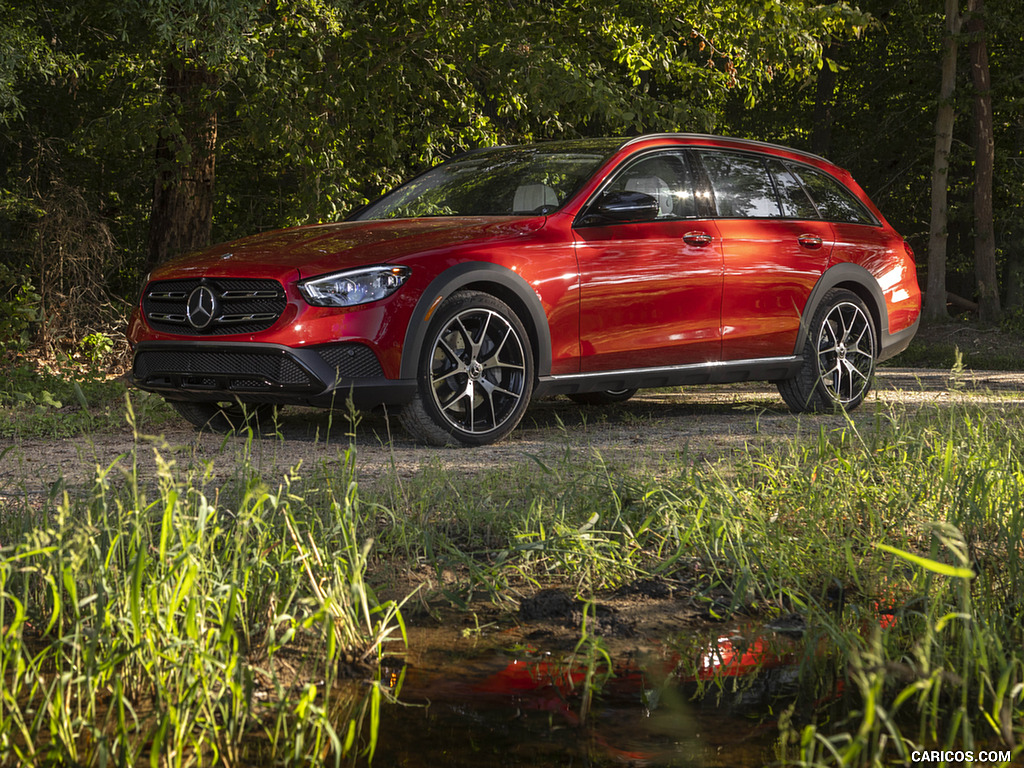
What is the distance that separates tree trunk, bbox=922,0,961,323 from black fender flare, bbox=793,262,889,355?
12480 millimetres

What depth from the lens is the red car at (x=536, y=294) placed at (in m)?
6.00

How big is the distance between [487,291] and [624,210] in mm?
967

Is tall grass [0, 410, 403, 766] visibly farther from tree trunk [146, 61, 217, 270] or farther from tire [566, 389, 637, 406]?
tree trunk [146, 61, 217, 270]

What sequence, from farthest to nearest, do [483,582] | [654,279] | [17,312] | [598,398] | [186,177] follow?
1. [186,177]
2. [17,312]
3. [598,398]
4. [654,279]
5. [483,582]

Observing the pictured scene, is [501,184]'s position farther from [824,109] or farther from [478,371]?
[824,109]

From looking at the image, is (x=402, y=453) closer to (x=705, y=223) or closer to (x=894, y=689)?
(x=705, y=223)

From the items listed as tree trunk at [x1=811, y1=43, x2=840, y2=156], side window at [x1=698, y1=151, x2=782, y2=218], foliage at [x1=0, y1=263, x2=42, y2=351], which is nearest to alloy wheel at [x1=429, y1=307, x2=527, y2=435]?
side window at [x1=698, y1=151, x2=782, y2=218]

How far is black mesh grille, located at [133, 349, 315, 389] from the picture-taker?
596 centimetres

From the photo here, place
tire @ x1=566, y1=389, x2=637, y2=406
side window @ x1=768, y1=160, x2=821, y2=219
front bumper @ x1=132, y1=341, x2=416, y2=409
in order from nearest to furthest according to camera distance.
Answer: front bumper @ x1=132, y1=341, x2=416, y2=409
side window @ x1=768, y1=160, x2=821, y2=219
tire @ x1=566, y1=389, x2=637, y2=406

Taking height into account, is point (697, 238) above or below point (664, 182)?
below

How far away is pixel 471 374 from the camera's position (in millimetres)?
6324

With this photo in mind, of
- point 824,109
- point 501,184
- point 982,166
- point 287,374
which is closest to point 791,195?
point 501,184

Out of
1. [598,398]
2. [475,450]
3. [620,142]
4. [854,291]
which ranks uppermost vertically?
[620,142]

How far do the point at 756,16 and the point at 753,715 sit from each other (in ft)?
35.7
